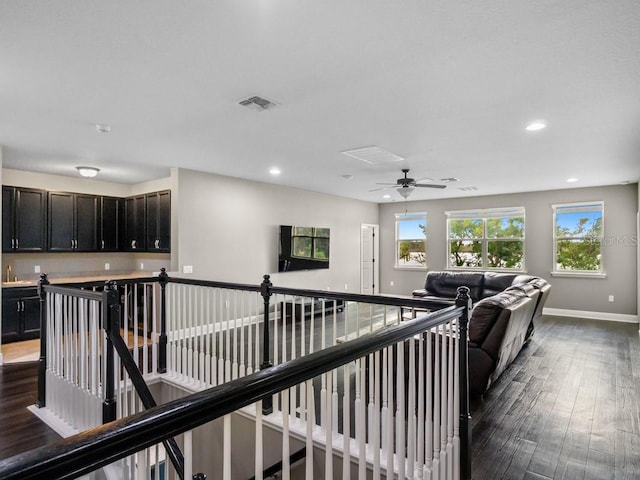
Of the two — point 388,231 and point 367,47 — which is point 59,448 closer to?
point 367,47

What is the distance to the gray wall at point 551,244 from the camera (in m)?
7.11

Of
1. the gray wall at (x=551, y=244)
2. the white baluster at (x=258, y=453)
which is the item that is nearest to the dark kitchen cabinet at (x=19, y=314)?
the white baluster at (x=258, y=453)

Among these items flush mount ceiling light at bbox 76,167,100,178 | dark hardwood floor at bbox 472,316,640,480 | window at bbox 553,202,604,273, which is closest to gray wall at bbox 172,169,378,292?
flush mount ceiling light at bbox 76,167,100,178

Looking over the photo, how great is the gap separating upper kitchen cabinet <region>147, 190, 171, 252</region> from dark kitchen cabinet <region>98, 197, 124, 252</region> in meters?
0.94

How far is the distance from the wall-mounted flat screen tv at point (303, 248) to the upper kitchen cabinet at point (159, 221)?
2.20 metres

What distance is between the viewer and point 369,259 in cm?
1034

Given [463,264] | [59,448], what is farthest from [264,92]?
[463,264]

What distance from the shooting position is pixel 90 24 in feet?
6.63

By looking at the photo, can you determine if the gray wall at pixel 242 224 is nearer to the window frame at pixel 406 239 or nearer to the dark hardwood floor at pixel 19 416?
the window frame at pixel 406 239

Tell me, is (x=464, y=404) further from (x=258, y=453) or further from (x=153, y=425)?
(x=153, y=425)

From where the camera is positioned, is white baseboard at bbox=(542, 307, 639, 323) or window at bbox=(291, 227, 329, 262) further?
window at bbox=(291, 227, 329, 262)

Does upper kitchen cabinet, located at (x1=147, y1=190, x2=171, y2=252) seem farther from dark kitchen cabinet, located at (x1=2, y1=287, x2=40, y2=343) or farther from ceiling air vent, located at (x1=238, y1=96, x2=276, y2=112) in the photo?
ceiling air vent, located at (x1=238, y1=96, x2=276, y2=112)

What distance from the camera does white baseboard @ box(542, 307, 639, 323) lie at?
7078mm

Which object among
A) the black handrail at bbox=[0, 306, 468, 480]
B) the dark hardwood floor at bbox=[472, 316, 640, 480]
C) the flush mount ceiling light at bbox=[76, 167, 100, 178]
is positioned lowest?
the dark hardwood floor at bbox=[472, 316, 640, 480]
